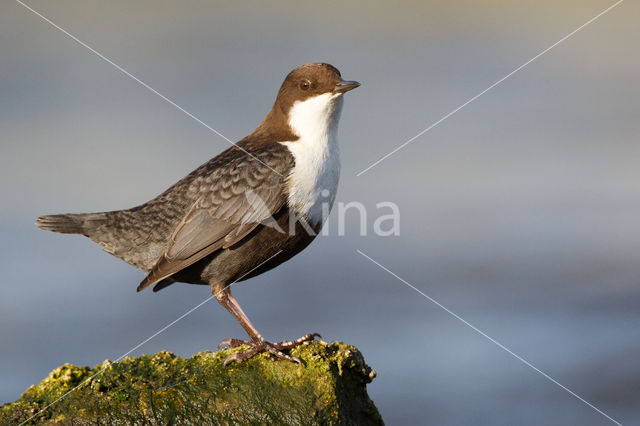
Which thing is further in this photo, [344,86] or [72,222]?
[72,222]

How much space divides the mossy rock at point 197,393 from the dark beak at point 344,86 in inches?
90.7

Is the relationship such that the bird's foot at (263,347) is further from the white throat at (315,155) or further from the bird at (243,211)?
the white throat at (315,155)

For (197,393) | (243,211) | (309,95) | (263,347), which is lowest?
(197,393)

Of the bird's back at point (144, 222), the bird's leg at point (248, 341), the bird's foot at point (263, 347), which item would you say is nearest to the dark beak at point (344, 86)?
the bird's back at point (144, 222)

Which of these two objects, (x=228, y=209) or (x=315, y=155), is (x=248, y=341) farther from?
(x=315, y=155)

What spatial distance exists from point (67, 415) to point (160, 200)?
2171 millimetres

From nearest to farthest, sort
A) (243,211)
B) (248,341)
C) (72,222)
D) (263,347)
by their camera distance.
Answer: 1. (263,347)
2. (248,341)
3. (243,211)
4. (72,222)

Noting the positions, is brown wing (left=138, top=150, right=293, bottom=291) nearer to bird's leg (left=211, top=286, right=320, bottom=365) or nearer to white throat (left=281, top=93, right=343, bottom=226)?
white throat (left=281, top=93, right=343, bottom=226)

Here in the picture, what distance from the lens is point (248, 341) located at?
502cm

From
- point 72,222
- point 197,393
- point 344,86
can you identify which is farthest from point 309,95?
point 197,393

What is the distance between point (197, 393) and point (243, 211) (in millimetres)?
1661

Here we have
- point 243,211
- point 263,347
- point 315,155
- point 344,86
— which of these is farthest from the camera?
point 344,86

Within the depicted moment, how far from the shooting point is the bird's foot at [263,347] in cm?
464

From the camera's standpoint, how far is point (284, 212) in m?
5.47
